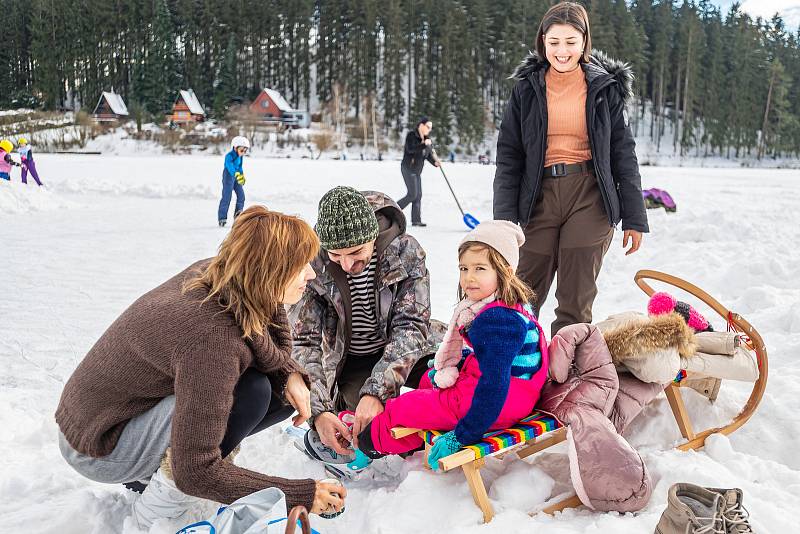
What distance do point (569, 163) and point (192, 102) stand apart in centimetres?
5408

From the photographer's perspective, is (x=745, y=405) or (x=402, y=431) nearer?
(x=402, y=431)

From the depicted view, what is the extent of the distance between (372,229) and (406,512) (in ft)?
3.55

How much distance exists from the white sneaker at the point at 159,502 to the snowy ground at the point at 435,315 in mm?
69

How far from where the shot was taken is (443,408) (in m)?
2.43

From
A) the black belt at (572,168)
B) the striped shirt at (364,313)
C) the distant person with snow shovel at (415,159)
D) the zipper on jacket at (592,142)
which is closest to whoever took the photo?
the striped shirt at (364,313)

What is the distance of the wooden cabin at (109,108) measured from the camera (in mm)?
51156

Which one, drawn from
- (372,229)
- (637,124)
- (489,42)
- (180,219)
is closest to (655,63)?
(637,124)

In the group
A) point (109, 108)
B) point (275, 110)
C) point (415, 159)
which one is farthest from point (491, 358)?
point (109, 108)

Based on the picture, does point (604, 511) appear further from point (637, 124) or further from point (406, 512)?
point (637, 124)

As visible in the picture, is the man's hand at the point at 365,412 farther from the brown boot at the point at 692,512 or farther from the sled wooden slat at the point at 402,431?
the brown boot at the point at 692,512

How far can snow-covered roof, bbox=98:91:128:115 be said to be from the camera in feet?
168

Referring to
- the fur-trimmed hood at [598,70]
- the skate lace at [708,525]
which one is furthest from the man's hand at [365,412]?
the fur-trimmed hood at [598,70]

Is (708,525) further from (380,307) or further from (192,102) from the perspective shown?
(192,102)

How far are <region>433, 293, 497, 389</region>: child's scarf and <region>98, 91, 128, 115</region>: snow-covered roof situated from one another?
181 feet
